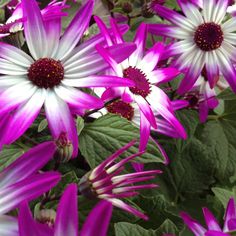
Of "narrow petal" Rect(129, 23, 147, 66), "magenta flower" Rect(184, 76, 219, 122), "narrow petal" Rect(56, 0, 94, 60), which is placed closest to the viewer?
"narrow petal" Rect(56, 0, 94, 60)

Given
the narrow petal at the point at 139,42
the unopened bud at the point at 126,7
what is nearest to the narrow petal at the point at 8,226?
the narrow petal at the point at 139,42

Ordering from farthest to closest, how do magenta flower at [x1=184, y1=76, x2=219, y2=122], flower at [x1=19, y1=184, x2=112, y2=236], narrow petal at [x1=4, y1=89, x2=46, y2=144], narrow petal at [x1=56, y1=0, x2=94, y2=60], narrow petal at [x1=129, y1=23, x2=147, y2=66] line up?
magenta flower at [x1=184, y1=76, x2=219, y2=122], narrow petal at [x1=129, y1=23, x2=147, y2=66], narrow petal at [x1=56, y1=0, x2=94, y2=60], narrow petal at [x1=4, y1=89, x2=46, y2=144], flower at [x1=19, y1=184, x2=112, y2=236]

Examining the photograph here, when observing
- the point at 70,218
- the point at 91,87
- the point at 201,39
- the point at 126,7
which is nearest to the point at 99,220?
the point at 70,218

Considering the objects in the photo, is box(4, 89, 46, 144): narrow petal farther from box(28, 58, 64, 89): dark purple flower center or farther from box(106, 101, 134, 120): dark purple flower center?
box(106, 101, 134, 120): dark purple flower center

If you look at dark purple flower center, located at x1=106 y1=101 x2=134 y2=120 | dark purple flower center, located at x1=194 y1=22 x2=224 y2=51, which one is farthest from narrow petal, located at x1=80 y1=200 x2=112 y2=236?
dark purple flower center, located at x1=194 y1=22 x2=224 y2=51

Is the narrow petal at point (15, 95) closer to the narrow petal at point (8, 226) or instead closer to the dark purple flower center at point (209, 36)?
the narrow petal at point (8, 226)

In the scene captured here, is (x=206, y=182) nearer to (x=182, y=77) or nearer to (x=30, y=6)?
(x=182, y=77)

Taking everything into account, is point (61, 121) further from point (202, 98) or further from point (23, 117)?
point (202, 98)
